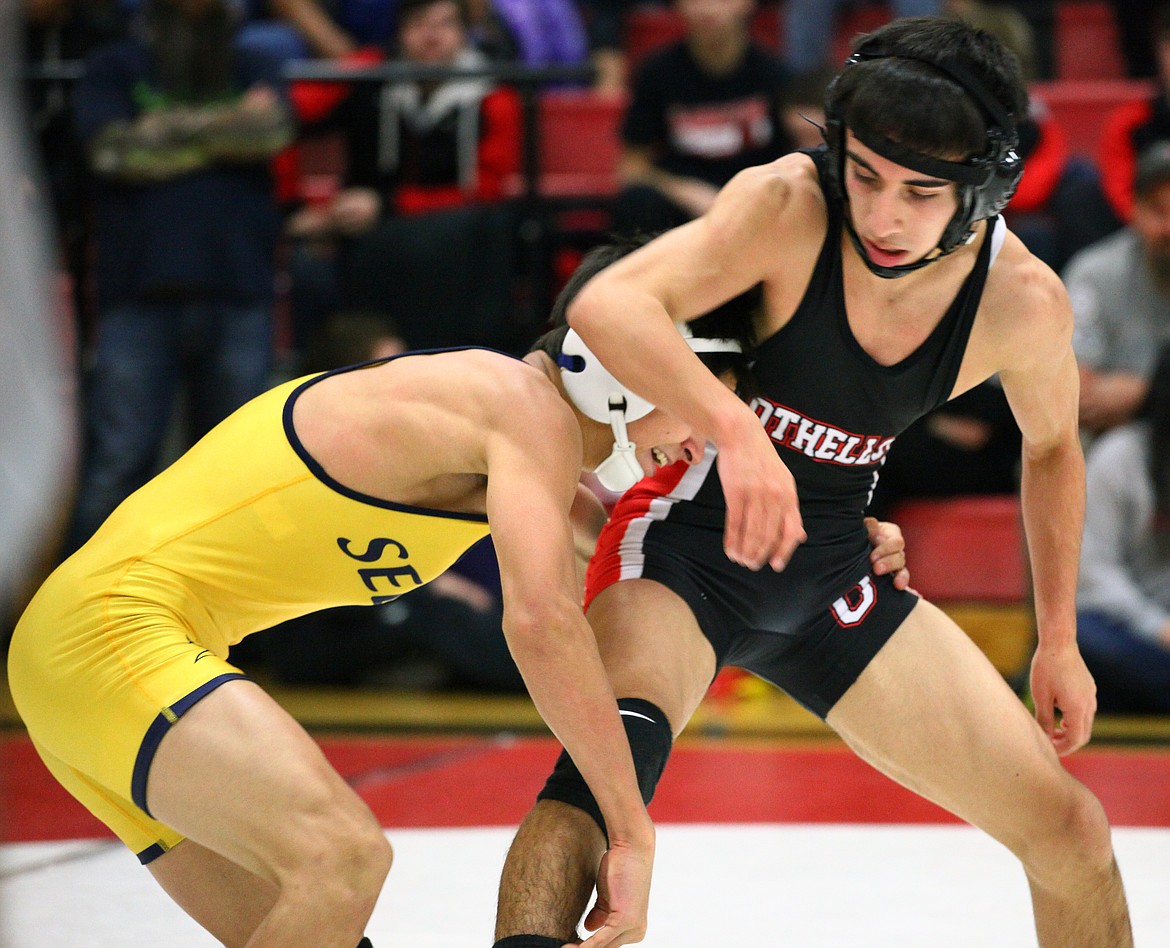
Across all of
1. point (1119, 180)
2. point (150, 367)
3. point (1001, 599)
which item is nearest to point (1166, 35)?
point (1119, 180)

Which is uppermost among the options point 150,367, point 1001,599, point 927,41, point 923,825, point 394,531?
point 927,41

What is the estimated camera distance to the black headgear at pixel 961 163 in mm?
2354

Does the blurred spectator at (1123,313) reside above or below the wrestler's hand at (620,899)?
below

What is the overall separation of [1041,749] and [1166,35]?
13.3 feet

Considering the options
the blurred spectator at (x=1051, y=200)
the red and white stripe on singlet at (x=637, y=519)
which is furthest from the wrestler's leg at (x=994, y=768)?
the blurred spectator at (x=1051, y=200)

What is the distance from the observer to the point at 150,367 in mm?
5500

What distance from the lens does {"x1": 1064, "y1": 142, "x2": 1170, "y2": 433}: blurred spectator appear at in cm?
552

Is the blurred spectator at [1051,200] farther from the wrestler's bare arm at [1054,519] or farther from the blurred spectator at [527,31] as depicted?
the wrestler's bare arm at [1054,519]

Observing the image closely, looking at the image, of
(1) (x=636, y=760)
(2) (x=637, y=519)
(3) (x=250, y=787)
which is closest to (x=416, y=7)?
(2) (x=637, y=519)

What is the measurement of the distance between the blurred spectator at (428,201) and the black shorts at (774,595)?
10.5 feet

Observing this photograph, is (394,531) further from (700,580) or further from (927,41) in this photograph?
(927,41)

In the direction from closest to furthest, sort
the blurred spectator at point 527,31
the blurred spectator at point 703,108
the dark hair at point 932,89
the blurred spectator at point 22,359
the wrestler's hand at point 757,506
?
the blurred spectator at point 22,359, the wrestler's hand at point 757,506, the dark hair at point 932,89, the blurred spectator at point 703,108, the blurred spectator at point 527,31

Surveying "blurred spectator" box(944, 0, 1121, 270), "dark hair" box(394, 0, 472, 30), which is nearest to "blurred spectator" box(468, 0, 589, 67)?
"dark hair" box(394, 0, 472, 30)

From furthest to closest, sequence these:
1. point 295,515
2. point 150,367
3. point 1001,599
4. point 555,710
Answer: point 1001,599 < point 150,367 < point 295,515 < point 555,710
